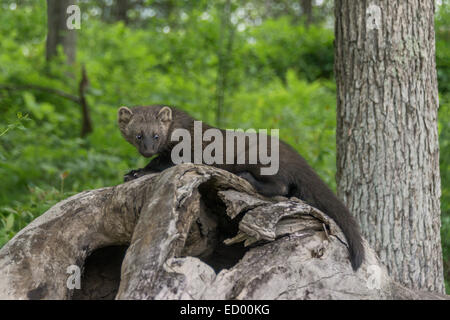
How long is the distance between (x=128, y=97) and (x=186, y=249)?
5.76 m

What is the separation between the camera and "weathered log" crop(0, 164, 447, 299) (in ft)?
9.11

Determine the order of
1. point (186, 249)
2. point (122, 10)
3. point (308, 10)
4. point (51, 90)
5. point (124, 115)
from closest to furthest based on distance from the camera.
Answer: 1. point (186, 249)
2. point (124, 115)
3. point (51, 90)
4. point (122, 10)
5. point (308, 10)

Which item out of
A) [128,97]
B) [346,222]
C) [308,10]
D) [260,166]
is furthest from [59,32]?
[308,10]

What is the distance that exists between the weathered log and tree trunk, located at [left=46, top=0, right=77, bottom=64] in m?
6.77

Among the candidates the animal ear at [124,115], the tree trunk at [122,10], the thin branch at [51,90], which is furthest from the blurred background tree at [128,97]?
the tree trunk at [122,10]

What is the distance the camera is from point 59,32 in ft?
31.8

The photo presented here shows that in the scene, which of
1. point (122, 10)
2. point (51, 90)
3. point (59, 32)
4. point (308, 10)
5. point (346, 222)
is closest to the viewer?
point (346, 222)

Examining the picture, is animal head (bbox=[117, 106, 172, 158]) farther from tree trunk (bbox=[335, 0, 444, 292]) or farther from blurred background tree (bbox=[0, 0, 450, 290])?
tree trunk (bbox=[335, 0, 444, 292])

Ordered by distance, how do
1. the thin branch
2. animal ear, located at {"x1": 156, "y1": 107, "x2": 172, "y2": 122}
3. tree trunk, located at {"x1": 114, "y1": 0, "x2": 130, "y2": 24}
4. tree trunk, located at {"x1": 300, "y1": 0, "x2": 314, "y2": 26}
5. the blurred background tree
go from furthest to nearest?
tree trunk, located at {"x1": 300, "y1": 0, "x2": 314, "y2": 26}, tree trunk, located at {"x1": 114, "y1": 0, "x2": 130, "y2": 24}, the thin branch, the blurred background tree, animal ear, located at {"x1": 156, "y1": 107, "x2": 172, "y2": 122}

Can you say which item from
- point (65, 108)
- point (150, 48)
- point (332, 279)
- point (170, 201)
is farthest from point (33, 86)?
point (332, 279)

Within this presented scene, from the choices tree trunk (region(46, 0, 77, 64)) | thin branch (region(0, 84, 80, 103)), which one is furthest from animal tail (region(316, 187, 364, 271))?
tree trunk (region(46, 0, 77, 64))

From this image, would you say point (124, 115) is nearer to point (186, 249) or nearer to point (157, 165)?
point (157, 165)
